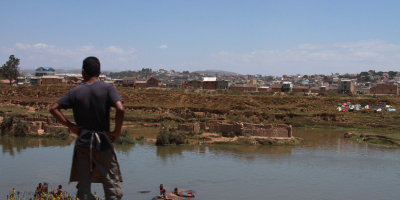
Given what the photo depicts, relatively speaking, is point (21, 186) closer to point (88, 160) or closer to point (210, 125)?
point (88, 160)

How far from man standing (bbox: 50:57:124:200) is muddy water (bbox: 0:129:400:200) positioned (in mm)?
10660

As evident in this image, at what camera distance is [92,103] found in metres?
3.90

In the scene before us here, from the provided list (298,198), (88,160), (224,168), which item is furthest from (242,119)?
(88,160)

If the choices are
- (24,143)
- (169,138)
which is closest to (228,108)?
(169,138)

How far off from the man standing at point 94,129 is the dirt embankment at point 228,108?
34986mm

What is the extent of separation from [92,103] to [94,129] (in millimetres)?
227

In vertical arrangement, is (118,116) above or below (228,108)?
above

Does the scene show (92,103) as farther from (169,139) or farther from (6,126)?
(6,126)

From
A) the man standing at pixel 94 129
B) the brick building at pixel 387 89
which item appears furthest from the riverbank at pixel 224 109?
the man standing at pixel 94 129

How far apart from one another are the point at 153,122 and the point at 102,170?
1369 inches

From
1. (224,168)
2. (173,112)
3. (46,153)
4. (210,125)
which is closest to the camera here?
(224,168)

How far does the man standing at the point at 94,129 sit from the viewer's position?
12.8 feet

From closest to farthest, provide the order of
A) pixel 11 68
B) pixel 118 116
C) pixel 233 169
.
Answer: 1. pixel 118 116
2. pixel 233 169
3. pixel 11 68

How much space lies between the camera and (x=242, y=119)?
39031mm
